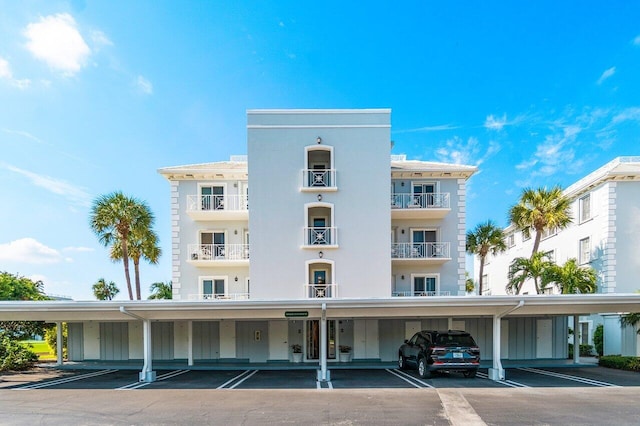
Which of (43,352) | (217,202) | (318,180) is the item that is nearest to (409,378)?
(318,180)

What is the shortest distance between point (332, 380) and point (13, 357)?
14033 millimetres

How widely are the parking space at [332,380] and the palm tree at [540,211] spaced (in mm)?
8439

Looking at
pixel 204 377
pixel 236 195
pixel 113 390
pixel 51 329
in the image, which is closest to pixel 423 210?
pixel 236 195

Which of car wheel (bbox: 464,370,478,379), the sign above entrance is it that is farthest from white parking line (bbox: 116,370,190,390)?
car wheel (bbox: 464,370,478,379)

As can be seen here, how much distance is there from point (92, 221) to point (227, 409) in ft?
56.2

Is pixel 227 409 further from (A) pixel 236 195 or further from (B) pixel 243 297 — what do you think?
(A) pixel 236 195

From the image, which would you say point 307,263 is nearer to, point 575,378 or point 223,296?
point 223,296

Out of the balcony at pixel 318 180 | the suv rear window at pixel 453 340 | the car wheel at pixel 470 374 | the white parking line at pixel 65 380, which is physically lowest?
the white parking line at pixel 65 380

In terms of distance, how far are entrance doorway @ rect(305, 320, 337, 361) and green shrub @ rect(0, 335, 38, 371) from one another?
1248cm

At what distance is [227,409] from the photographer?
9.37m

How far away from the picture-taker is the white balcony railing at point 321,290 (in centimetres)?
1848

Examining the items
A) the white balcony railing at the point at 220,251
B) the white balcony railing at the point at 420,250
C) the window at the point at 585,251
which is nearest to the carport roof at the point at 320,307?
the white balcony railing at the point at 220,251

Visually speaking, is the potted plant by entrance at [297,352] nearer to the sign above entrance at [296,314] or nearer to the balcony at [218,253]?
the balcony at [218,253]

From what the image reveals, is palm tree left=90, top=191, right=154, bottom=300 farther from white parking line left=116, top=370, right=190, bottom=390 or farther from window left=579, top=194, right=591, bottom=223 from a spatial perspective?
window left=579, top=194, right=591, bottom=223
